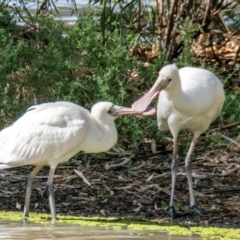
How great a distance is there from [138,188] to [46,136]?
1631 mm

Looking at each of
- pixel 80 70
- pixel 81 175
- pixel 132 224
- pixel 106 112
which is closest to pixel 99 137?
pixel 106 112

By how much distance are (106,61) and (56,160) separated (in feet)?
10.1

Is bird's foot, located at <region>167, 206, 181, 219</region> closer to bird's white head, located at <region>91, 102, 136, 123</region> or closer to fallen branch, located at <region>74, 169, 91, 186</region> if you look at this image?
bird's white head, located at <region>91, 102, 136, 123</region>

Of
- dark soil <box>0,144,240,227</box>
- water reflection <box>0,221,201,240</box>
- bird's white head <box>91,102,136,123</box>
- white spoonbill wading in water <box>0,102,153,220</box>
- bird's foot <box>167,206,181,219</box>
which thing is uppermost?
bird's white head <box>91,102,136,123</box>

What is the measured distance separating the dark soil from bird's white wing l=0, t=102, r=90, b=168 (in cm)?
72

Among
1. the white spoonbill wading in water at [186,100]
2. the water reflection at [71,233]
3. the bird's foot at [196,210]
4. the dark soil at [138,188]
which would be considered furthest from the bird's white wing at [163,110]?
the water reflection at [71,233]

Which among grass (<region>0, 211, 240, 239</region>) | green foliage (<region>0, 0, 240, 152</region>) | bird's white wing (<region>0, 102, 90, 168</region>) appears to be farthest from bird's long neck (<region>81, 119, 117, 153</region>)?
green foliage (<region>0, 0, 240, 152</region>)

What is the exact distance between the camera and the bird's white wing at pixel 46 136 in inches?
348

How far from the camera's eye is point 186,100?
9.85 meters

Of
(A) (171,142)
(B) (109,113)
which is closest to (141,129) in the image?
(A) (171,142)

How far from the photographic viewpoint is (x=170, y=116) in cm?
1007

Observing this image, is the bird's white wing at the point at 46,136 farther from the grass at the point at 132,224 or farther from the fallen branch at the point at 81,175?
the fallen branch at the point at 81,175

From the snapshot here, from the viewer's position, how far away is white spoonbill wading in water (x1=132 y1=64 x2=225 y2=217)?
970 cm

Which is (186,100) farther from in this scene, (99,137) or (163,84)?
(99,137)
